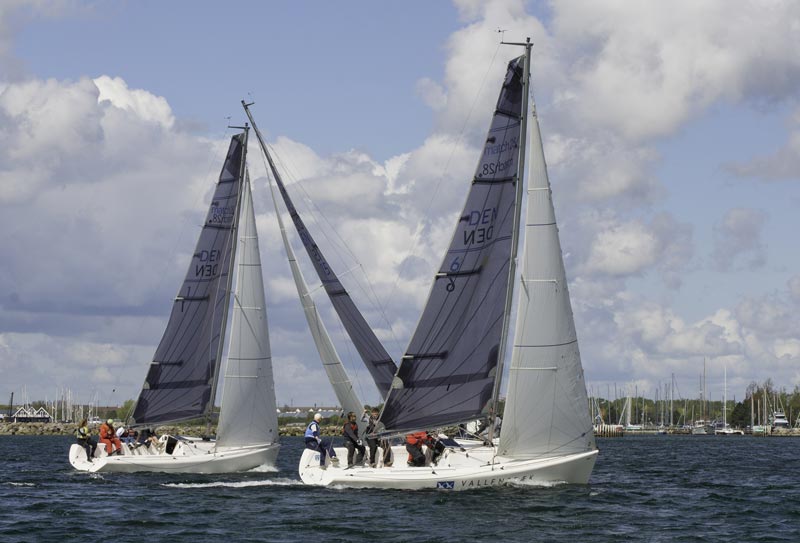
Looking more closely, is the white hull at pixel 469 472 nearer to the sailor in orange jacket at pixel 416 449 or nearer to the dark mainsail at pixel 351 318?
the sailor in orange jacket at pixel 416 449

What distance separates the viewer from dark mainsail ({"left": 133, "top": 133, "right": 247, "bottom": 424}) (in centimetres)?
5047

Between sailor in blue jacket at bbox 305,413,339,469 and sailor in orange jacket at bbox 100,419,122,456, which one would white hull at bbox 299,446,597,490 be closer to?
sailor in blue jacket at bbox 305,413,339,469

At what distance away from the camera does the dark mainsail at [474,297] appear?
36344mm

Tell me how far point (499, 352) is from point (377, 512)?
7011 mm

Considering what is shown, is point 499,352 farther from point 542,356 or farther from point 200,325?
point 200,325

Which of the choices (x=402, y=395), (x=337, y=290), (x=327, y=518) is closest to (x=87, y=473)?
(x=337, y=290)

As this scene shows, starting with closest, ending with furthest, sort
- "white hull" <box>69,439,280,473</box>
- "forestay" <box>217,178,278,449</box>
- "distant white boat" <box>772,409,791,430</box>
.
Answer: "white hull" <box>69,439,280,473</box> < "forestay" <box>217,178,278,449</box> < "distant white boat" <box>772,409,791,430</box>

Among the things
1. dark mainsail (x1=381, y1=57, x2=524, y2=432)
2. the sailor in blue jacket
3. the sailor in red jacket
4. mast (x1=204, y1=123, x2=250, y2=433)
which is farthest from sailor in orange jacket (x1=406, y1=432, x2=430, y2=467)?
mast (x1=204, y1=123, x2=250, y2=433)

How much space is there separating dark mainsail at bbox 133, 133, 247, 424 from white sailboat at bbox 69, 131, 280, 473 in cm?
4

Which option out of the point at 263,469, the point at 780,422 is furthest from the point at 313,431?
the point at 780,422

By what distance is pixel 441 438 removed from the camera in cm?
3794

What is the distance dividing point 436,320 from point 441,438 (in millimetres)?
4003

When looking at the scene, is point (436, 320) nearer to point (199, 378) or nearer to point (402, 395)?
point (402, 395)

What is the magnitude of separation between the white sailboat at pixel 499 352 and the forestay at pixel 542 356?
0.03 m
